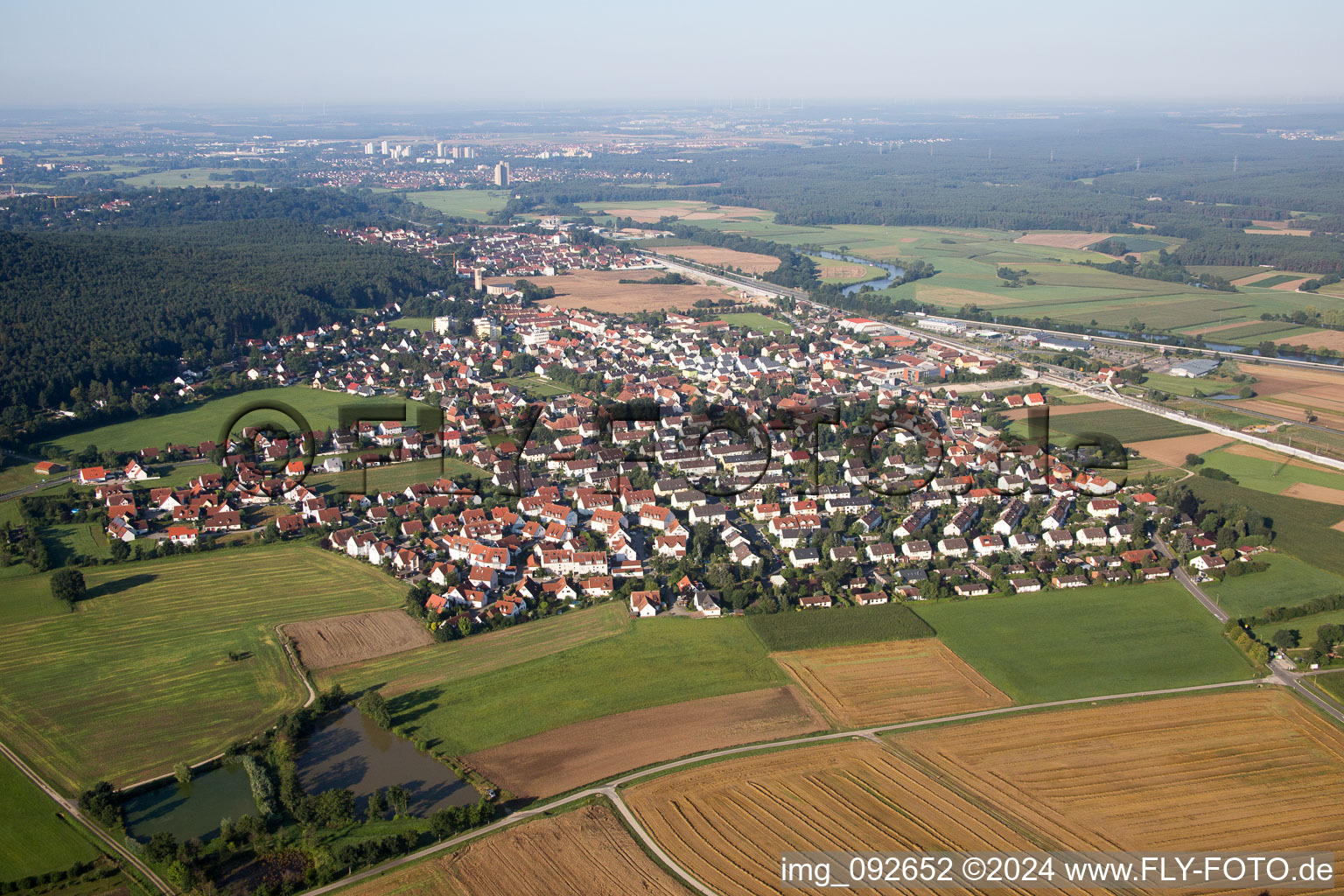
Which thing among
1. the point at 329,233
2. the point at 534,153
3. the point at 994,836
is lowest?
the point at 994,836

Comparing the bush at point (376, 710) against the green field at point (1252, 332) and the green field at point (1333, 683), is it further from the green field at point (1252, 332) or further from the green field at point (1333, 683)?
the green field at point (1252, 332)

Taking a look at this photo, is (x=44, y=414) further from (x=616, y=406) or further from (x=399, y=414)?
(x=616, y=406)

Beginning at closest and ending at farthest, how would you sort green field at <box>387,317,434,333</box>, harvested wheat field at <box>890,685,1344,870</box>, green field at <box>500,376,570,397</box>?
harvested wheat field at <box>890,685,1344,870</box>
green field at <box>500,376,570,397</box>
green field at <box>387,317,434,333</box>

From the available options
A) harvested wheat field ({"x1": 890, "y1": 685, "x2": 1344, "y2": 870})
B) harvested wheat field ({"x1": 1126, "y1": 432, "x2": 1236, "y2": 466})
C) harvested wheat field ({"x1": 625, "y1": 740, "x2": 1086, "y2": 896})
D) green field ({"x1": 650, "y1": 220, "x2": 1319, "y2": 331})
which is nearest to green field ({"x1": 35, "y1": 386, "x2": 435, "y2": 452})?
harvested wheat field ({"x1": 625, "y1": 740, "x2": 1086, "y2": 896})

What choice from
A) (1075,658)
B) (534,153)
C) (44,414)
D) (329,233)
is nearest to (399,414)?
(44,414)

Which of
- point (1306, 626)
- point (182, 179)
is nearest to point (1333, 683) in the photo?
point (1306, 626)

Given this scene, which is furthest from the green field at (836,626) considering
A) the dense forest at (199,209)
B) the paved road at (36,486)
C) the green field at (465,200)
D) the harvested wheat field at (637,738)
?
the green field at (465,200)

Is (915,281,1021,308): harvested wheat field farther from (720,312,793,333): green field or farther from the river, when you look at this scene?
(720,312,793,333): green field
